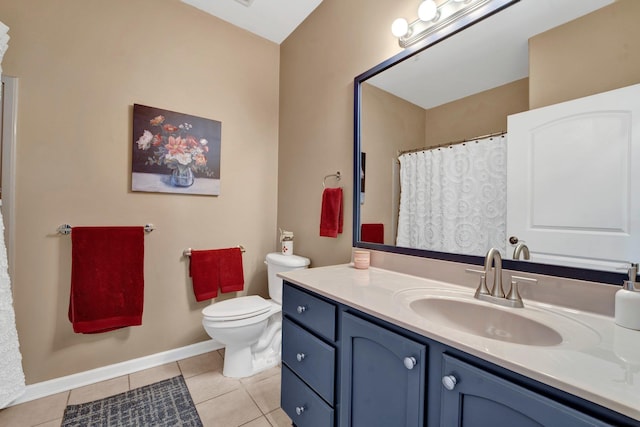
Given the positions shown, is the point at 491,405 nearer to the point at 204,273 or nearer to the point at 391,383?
the point at 391,383

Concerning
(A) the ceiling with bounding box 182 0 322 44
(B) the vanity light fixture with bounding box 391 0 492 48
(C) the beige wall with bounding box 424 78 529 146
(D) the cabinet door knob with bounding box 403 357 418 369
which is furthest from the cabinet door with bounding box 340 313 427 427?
(A) the ceiling with bounding box 182 0 322 44

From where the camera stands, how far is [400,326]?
0.82 metres

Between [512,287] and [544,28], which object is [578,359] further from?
[544,28]

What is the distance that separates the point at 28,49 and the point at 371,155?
82.5 inches

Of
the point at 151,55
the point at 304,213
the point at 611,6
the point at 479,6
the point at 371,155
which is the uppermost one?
the point at 151,55

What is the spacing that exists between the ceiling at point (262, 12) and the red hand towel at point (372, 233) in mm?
1716

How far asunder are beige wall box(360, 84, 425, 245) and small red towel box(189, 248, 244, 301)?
1168 mm

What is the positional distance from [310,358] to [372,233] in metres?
0.76

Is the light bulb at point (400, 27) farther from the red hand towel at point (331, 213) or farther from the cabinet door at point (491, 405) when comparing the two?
the cabinet door at point (491, 405)

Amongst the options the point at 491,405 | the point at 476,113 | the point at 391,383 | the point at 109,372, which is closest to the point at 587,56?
the point at 476,113

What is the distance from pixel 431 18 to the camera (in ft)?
4.09

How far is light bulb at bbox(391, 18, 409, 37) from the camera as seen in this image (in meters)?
1.36

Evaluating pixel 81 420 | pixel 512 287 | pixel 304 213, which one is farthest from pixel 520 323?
pixel 81 420

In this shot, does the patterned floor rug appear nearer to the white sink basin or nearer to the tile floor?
the tile floor
